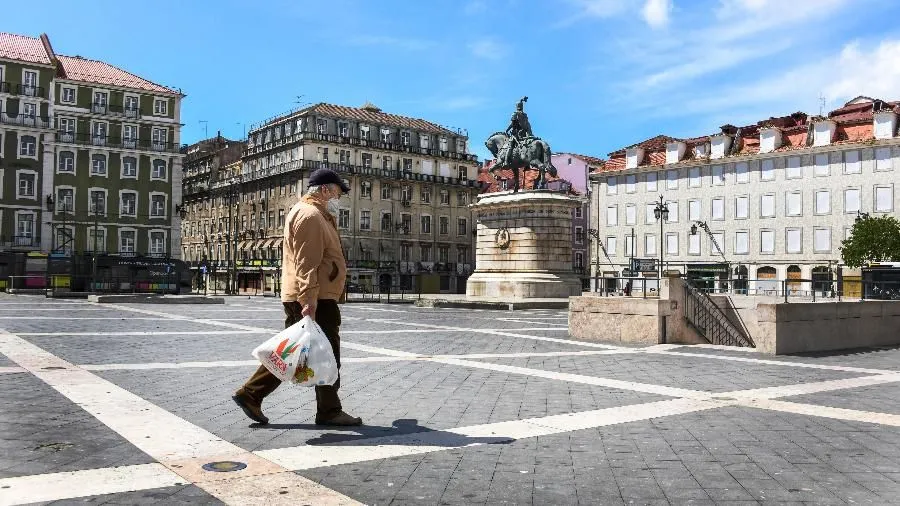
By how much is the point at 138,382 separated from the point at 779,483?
21.6 feet

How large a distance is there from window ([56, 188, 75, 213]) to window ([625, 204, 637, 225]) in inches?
1777

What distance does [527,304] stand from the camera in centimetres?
3262

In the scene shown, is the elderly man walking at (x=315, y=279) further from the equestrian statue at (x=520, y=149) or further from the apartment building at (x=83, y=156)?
the apartment building at (x=83, y=156)

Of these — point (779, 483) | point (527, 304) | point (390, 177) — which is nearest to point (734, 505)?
point (779, 483)

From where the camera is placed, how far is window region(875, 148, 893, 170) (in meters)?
51.5

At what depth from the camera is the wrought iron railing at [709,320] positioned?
16.1 meters

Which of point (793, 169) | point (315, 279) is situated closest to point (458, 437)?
point (315, 279)

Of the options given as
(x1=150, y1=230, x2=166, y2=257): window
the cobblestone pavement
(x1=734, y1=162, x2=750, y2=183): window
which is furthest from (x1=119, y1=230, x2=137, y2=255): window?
the cobblestone pavement

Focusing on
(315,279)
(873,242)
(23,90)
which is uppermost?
(23,90)

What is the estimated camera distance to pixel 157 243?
213 feet

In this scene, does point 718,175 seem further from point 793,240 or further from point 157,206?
point 157,206

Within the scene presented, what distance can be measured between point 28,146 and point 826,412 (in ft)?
211

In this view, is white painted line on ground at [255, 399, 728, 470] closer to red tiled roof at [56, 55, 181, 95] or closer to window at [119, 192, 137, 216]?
window at [119, 192, 137, 216]

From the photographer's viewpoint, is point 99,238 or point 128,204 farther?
point 128,204
